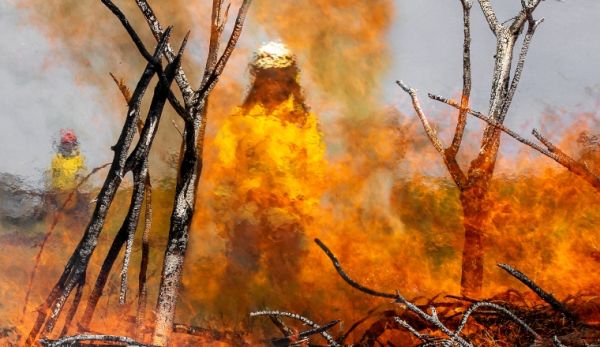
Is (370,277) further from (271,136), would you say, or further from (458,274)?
(271,136)

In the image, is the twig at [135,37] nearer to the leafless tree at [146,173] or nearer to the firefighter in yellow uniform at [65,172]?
the leafless tree at [146,173]

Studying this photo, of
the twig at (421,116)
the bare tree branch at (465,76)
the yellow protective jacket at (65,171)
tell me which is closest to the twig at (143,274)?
the twig at (421,116)

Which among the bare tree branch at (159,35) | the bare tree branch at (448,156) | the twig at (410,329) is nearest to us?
the twig at (410,329)

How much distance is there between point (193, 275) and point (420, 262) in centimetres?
426

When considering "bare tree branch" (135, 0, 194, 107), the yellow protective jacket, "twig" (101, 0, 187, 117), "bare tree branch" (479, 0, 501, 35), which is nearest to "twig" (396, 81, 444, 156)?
"bare tree branch" (479, 0, 501, 35)

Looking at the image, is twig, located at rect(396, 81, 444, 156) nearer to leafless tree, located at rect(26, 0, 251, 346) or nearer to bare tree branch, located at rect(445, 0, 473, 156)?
bare tree branch, located at rect(445, 0, 473, 156)

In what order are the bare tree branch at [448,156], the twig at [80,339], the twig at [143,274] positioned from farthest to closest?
1. the bare tree branch at [448,156]
2. the twig at [143,274]
3. the twig at [80,339]

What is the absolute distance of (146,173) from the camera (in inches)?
211

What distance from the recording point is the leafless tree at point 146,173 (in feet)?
14.8

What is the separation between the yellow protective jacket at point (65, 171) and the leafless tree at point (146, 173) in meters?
4.80

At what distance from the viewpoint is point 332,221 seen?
381 inches

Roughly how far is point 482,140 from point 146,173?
4.52 metres

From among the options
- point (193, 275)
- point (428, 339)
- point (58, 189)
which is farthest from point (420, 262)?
point (58, 189)

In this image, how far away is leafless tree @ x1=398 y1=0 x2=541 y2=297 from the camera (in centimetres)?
744
